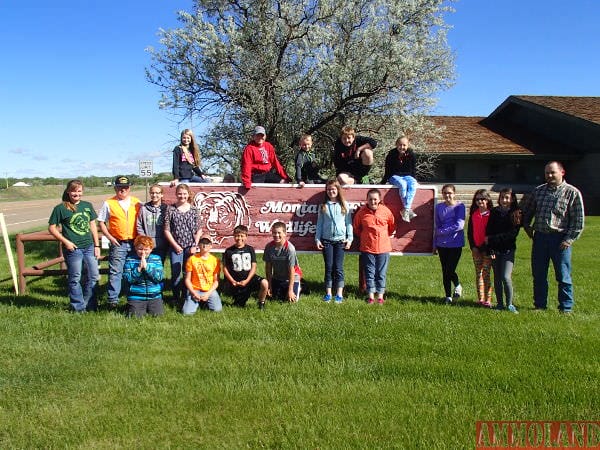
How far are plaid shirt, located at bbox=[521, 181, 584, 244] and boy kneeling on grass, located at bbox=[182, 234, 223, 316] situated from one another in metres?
4.34

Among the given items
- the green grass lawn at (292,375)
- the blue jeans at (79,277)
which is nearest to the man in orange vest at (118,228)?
the blue jeans at (79,277)

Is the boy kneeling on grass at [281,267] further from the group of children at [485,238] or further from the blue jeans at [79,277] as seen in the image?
the blue jeans at [79,277]

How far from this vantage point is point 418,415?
3764mm

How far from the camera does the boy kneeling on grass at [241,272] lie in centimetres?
727

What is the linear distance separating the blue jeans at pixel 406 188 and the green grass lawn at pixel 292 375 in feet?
5.10

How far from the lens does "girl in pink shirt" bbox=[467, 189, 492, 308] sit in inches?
282

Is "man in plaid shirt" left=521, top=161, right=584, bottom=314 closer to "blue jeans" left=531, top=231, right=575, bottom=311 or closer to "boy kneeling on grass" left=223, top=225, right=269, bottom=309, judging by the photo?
"blue jeans" left=531, top=231, right=575, bottom=311

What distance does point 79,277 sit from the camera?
22.6 ft

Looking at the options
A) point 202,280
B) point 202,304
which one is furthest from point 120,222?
point 202,304

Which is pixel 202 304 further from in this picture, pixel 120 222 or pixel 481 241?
pixel 481 241

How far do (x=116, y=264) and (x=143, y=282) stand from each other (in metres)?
0.69

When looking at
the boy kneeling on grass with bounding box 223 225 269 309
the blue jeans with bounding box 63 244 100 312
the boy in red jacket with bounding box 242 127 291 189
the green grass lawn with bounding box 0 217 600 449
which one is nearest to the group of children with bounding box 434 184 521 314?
the green grass lawn with bounding box 0 217 600 449

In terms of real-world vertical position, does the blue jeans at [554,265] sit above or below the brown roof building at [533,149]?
below

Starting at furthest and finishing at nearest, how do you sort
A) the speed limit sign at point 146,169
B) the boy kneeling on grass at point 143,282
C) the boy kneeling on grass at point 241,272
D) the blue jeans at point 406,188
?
the speed limit sign at point 146,169 → the blue jeans at point 406,188 → the boy kneeling on grass at point 241,272 → the boy kneeling on grass at point 143,282
